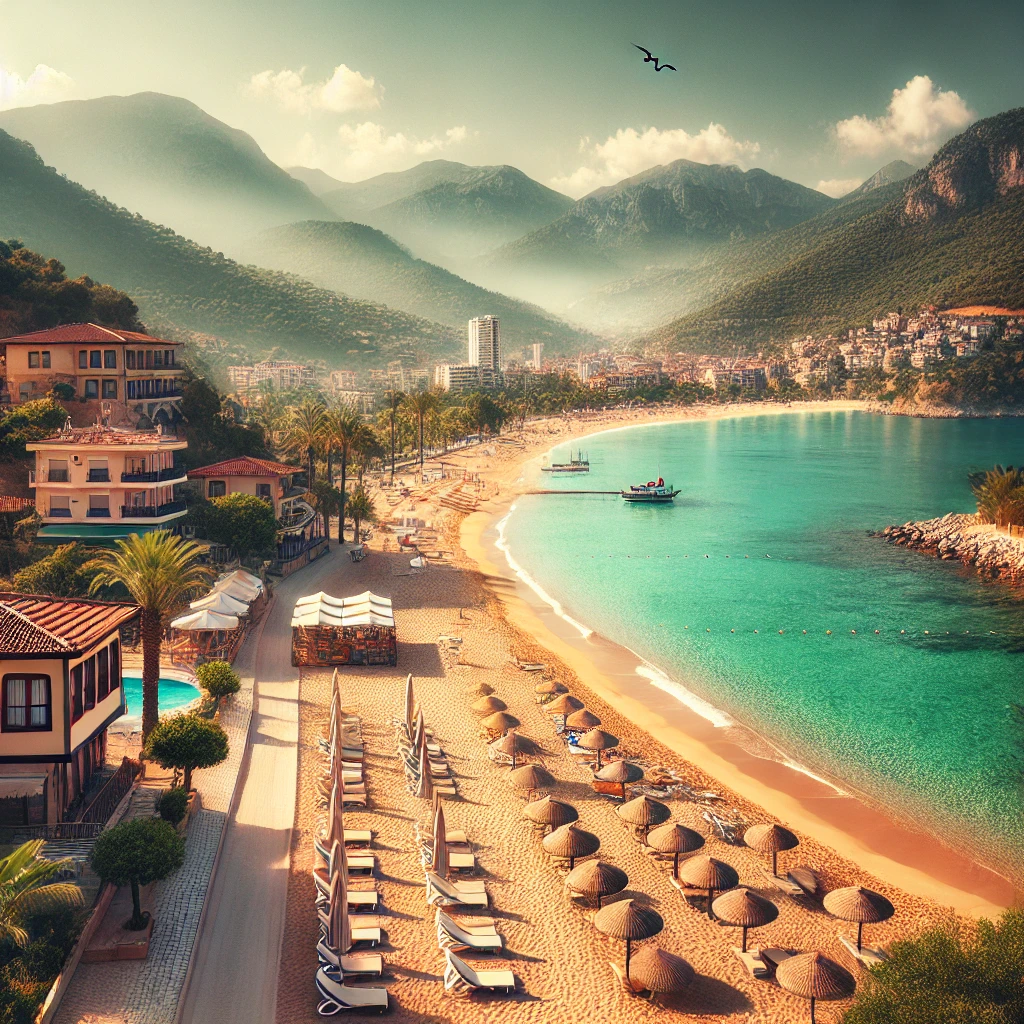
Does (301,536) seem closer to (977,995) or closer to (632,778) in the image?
(632,778)

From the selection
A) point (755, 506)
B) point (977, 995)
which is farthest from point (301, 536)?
point (755, 506)

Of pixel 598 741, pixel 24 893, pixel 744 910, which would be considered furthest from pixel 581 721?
pixel 24 893

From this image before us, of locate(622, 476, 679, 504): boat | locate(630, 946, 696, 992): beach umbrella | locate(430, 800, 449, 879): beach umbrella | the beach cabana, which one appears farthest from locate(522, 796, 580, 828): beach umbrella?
locate(622, 476, 679, 504): boat

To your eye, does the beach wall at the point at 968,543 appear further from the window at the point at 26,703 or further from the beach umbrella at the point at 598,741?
the window at the point at 26,703

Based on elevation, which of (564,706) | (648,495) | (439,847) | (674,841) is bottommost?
(564,706)

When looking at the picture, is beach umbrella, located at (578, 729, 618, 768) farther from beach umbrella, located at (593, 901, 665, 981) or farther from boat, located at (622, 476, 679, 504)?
boat, located at (622, 476, 679, 504)

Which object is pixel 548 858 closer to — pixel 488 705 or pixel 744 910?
pixel 744 910

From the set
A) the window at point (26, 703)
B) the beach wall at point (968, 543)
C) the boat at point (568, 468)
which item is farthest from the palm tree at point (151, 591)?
the boat at point (568, 468)

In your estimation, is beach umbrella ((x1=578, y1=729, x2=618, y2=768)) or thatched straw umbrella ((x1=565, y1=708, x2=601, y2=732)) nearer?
beach umbrella ((x1=578, y1=729, x2=618, y2=768))
